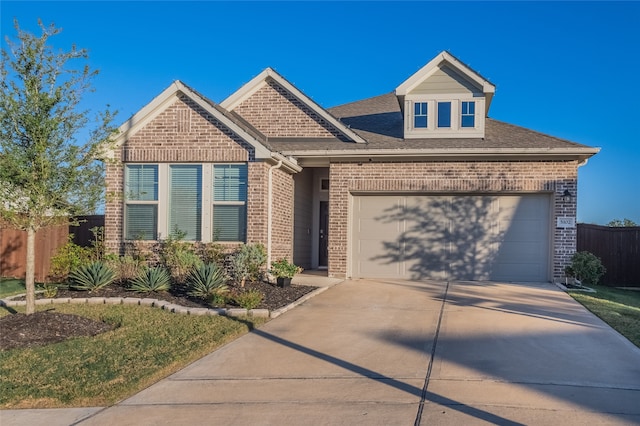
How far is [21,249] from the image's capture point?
52.5 ft

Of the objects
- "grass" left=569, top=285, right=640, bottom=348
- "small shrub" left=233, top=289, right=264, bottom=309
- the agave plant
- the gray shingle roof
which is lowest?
"grass" left=569, top=285, right=640, bottom=348

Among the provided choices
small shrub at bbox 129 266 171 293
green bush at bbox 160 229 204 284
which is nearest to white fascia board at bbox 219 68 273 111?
green bush at bbox 160 229 204 284

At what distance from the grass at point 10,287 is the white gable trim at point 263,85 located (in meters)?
7.16

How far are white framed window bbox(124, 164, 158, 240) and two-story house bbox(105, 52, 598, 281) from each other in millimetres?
25

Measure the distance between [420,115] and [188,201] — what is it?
6716 mm

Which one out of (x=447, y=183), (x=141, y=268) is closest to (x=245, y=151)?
(x=141, y=268)

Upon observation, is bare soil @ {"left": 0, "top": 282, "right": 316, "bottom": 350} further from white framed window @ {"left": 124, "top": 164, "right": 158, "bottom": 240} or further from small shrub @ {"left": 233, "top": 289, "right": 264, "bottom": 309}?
white framed window @ {"left": 124, "top": 164, "right": 158, "bottom": 240}

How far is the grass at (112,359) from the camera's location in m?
5.76

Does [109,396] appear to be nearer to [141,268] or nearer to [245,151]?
[141,268]

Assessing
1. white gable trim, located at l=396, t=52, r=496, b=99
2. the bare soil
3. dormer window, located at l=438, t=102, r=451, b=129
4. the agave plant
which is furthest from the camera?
dormer window, located at l=438, t=102, r=451, b=129

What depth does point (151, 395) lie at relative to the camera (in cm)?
576

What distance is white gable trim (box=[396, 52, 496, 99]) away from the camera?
15102 mm

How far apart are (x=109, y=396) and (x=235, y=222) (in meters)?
7.79

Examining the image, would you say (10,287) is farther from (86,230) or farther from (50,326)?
(50,326)
